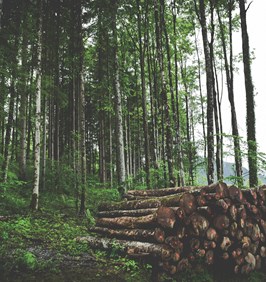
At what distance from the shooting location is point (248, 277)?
6414 millimetres

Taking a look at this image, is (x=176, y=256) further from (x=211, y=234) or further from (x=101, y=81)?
(x=101, y=81)

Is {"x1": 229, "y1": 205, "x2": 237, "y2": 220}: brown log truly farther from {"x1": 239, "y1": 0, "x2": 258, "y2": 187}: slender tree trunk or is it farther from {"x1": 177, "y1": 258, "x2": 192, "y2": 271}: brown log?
{"x1": 239, "y1": 0, "x2": 258, "y2": 187}: slender tree trunk

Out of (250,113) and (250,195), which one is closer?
(250,195)

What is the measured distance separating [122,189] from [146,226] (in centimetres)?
759

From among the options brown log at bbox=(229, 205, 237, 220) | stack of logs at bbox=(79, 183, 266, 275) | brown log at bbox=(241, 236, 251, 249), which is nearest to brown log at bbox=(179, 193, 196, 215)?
stack of logs at bbox=(79, 183, 266, 275)

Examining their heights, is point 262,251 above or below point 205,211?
below

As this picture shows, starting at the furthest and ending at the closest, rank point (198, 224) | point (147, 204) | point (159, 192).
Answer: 1. point (159, 192)
2. point (147, 204)
3. point (198, 224)

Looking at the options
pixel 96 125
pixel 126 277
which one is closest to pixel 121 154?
pixel 126 277

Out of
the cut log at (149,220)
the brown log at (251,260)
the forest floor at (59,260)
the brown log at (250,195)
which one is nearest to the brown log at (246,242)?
the brown log at (251,260)

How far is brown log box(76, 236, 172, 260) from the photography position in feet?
18.2

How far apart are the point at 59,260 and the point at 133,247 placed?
5.28ft

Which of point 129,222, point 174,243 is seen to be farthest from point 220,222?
point 129,222

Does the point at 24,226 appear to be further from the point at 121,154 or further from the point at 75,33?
the point at 75,33

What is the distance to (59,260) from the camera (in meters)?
6.02
